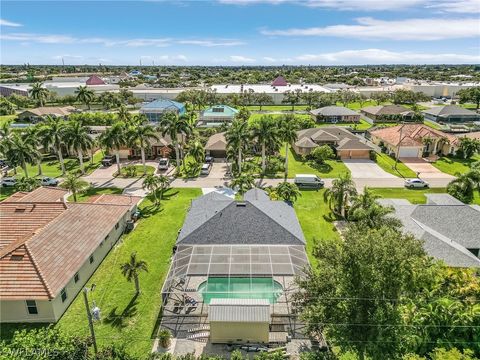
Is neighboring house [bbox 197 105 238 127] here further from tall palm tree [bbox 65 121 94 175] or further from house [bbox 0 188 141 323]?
house [bbox 0 188 141 323]

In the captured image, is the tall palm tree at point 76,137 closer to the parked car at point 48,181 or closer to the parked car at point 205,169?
the parked car at point 48,181

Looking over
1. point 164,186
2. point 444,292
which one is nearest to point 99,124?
point 164,186

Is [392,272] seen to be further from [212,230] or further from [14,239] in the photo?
[14,239]

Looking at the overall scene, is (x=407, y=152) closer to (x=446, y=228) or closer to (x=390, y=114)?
(x=446, y=228)

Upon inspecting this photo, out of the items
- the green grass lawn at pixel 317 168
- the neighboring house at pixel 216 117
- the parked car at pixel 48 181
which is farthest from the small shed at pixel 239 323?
the neighboring house at pixel 216 117

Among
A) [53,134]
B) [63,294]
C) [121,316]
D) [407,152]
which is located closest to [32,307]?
[63,294]

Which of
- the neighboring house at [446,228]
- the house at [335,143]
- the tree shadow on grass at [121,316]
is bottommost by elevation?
the tree shadow on grass at [121,316]

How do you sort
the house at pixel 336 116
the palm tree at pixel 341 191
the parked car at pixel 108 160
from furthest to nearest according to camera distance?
the house at pixel 336 116
the parked car at pixel 108 160
the palm tree at pixel 341 191
